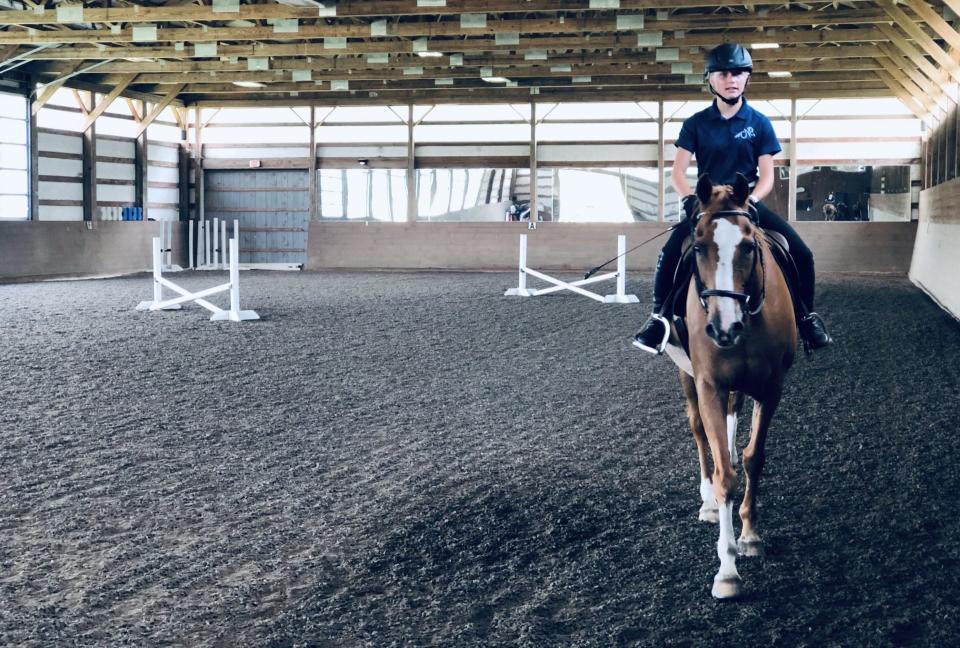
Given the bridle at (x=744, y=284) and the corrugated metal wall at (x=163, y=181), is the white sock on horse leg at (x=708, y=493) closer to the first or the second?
the bridle at (x=744, y=284)

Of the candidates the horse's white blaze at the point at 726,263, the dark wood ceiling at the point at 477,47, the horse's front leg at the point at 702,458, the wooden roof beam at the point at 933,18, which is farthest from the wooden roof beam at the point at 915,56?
the horse's white blaze at the point at 726,263

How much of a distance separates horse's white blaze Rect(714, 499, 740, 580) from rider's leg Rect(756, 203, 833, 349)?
105 centimetres

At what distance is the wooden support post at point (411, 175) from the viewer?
78.2 feet

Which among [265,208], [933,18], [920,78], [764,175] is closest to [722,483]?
[764,175]

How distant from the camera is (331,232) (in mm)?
24266

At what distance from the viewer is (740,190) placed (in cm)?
359

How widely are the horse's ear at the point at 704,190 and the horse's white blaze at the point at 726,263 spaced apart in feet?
0.42

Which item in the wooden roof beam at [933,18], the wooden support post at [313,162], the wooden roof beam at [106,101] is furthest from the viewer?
the wooden support post at [313,162]

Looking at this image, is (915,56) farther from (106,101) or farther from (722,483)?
(106,101)

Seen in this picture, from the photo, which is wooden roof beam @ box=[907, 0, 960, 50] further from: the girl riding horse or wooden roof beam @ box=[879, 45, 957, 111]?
the girl riding horse

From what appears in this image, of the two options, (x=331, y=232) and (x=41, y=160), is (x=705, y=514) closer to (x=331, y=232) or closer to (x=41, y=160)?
(x=41, y=160)

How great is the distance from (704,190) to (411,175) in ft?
67.9

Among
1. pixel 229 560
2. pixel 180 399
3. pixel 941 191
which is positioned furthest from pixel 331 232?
pixel 229 560

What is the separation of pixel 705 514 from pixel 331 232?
2090cm
